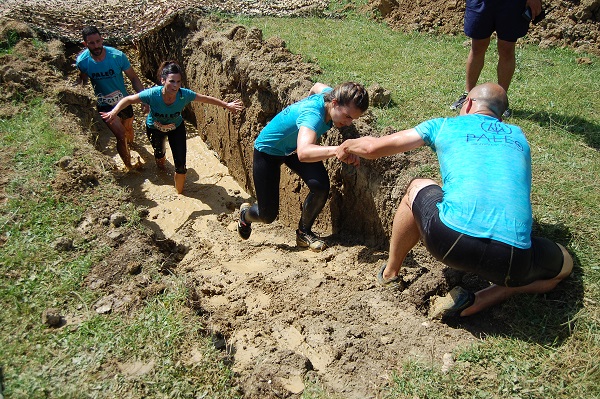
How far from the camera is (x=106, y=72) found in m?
6.87

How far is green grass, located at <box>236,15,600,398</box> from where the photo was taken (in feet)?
9.78

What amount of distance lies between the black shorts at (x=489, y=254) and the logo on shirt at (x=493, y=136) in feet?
1.36

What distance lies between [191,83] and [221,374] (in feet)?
19.8

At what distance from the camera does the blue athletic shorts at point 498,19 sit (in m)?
5.24

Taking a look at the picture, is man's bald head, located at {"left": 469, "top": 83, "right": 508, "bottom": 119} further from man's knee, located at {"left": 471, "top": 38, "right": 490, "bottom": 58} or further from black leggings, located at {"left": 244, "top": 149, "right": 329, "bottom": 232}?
man's knee, located at {"left": 471, "top": 38, "right": 490, "bottom": 58}

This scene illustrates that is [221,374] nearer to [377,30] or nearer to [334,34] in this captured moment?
[334,34]

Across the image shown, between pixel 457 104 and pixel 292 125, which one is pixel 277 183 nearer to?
pixel 292 125

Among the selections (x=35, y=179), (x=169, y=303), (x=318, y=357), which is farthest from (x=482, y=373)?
(x=35, y=179)

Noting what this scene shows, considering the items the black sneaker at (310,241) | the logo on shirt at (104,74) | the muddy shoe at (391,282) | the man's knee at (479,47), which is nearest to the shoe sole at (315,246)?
the black sneaker at (310,241)

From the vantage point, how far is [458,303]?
3.41 metres

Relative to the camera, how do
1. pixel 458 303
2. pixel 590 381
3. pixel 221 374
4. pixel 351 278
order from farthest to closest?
pixel 351 278 < pixel 458 303 < pixel 221 374 < pixel 590 381

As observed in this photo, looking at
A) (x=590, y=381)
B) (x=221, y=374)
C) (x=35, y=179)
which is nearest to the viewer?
(x=590, y=381)

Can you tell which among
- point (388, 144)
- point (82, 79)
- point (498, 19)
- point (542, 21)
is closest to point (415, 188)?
point (388, 144)

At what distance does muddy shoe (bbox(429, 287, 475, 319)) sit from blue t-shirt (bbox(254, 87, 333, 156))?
5.51ft
